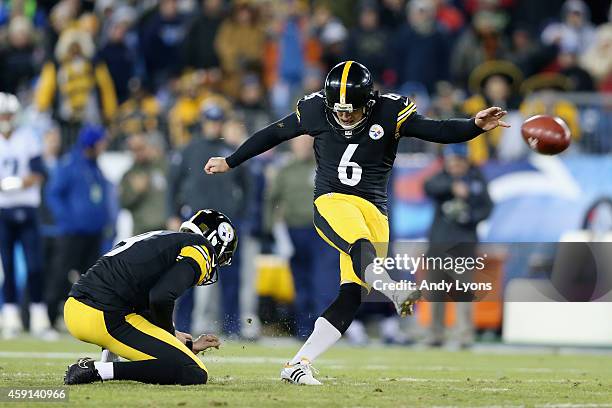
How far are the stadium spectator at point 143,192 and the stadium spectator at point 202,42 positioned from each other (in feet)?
8.63

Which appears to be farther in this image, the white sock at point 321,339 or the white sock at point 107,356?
the white sock at point 107,356

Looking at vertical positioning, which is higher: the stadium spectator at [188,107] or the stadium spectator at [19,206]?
the stadium spectator at [188,107]

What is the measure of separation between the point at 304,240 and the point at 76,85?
409 cm

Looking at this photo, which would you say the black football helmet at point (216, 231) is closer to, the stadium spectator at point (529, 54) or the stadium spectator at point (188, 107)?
the stadium spectator at point (188, 107)

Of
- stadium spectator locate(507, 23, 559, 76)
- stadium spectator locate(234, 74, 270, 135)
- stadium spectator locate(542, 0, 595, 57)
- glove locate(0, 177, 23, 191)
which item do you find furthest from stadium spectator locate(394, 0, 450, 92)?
glove locate(0, 177, 23, 191)

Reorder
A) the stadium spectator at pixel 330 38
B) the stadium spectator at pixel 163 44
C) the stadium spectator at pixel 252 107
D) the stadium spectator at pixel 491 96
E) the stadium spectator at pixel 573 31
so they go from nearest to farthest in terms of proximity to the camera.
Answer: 1. the stadium spectator at pixel 491 96
2. the stadium spectator at pixel 252 107
3. the stadium spectator at pixel 330 38
4. the stadium spectator at pixel 573 31
5. the stadium spectator at pixel 163 44

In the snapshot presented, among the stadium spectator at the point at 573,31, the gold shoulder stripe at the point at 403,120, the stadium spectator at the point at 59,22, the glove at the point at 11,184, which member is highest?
the stadium spectator at the point at 59,22

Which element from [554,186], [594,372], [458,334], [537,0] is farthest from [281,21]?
[594,372]

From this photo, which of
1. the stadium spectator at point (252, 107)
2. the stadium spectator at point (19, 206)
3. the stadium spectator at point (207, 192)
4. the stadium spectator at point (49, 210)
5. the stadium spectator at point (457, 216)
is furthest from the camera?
the stadium spectator at point (252, 107)

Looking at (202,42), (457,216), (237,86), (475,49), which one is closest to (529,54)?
(475,49)

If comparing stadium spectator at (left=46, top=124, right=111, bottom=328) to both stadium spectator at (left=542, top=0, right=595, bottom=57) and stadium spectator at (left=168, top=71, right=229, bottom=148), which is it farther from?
stadium spectator at (left=542, top=0, right=595, bottom=57)

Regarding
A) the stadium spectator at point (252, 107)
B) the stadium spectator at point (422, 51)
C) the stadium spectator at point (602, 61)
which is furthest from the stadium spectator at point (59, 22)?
the stadium spectator at point (602, 61)

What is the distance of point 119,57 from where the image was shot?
1620 cm

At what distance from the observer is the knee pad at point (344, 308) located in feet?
24.3
